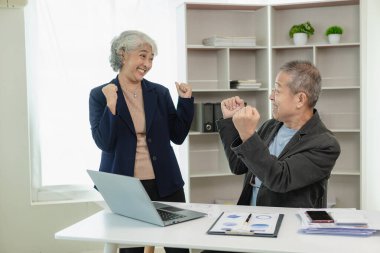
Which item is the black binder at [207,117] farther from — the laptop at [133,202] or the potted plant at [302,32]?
the laptop at [133,202]

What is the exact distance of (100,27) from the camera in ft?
12.5

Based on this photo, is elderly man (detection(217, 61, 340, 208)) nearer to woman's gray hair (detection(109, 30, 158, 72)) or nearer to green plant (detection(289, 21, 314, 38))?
woman's gray hair (detection(109, 30, 158, 72))

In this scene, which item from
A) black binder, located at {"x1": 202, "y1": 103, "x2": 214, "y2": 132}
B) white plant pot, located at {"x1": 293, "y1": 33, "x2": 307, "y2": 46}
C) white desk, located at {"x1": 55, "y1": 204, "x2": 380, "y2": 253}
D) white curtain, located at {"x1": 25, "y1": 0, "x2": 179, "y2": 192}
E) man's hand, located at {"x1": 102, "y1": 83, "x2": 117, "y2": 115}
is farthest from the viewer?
white plant pot, located at {"x1": 293, "y1": 33, "x2": 307, "y2": 46}

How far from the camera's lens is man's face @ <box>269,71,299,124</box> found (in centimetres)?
216

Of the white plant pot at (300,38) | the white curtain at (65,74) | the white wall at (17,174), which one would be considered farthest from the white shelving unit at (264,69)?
the white wall at (17,174)

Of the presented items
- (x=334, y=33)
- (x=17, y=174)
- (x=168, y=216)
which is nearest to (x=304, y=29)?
(x=334, y=33)

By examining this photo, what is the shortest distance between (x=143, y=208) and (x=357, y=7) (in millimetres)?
3082

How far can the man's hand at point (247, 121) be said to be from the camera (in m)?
1.94

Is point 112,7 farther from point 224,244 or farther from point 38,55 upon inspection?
point 224,244

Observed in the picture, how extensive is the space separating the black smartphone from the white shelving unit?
2207 mm

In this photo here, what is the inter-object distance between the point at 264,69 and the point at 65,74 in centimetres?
161

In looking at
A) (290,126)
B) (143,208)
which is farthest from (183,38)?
(143,208)

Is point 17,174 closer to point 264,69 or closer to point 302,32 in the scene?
point 264,69

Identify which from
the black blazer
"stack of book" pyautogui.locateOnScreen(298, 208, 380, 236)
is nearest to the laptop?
"stack of book" pyautogui.locateOnScreen(298, 208, 380, 236)
